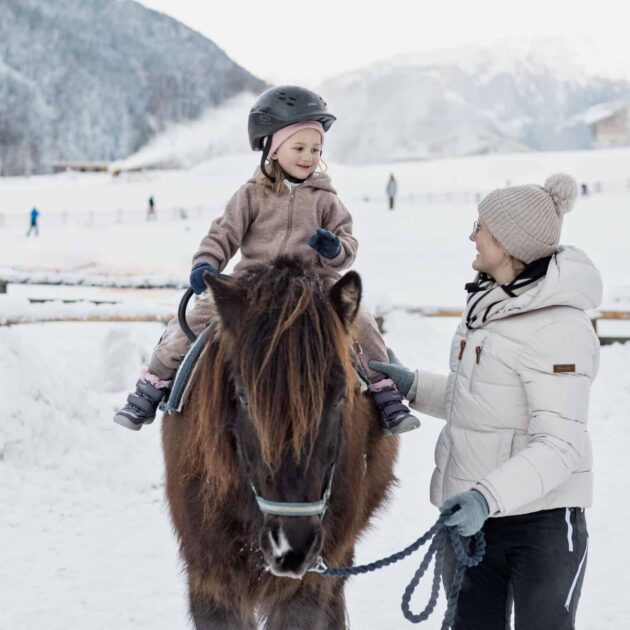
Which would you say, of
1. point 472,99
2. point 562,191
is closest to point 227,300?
point 562,191

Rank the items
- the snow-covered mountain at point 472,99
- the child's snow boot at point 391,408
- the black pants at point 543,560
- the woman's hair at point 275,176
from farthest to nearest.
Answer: the snow-covered mountain at point 472,99, the woman's hair at point 275,176, the child's snow boot at point 391,408, the black pants at point 543,560

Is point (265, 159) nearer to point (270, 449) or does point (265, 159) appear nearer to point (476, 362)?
point (476, 362)

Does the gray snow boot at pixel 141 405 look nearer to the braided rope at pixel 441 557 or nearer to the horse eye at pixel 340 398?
the braided rope at pixel 441 557

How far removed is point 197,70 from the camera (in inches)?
4747

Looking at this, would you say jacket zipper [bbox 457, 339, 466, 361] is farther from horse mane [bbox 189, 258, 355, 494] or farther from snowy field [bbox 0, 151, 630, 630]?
snowy field [bbox 0, 151, 630, 630]

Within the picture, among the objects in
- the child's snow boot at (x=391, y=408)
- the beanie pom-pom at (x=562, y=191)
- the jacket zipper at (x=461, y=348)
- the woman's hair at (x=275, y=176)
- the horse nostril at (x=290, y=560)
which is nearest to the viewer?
the horse nostril at (x=290, y=560)

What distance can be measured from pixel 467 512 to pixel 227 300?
1.04 metres

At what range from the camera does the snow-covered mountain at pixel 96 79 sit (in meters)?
92.1

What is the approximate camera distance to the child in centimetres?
328

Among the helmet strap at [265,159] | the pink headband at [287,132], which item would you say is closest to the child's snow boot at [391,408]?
the helmet strap at [265,159]

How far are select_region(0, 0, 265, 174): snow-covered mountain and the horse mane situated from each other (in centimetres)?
8985

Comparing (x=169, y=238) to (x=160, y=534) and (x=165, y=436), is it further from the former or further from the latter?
(x=165, y=436)

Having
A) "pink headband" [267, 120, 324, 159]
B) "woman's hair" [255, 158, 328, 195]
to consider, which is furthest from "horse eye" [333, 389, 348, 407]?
"pink headband" [267, 120, 324, 159]

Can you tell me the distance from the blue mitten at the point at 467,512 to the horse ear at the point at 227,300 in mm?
932
